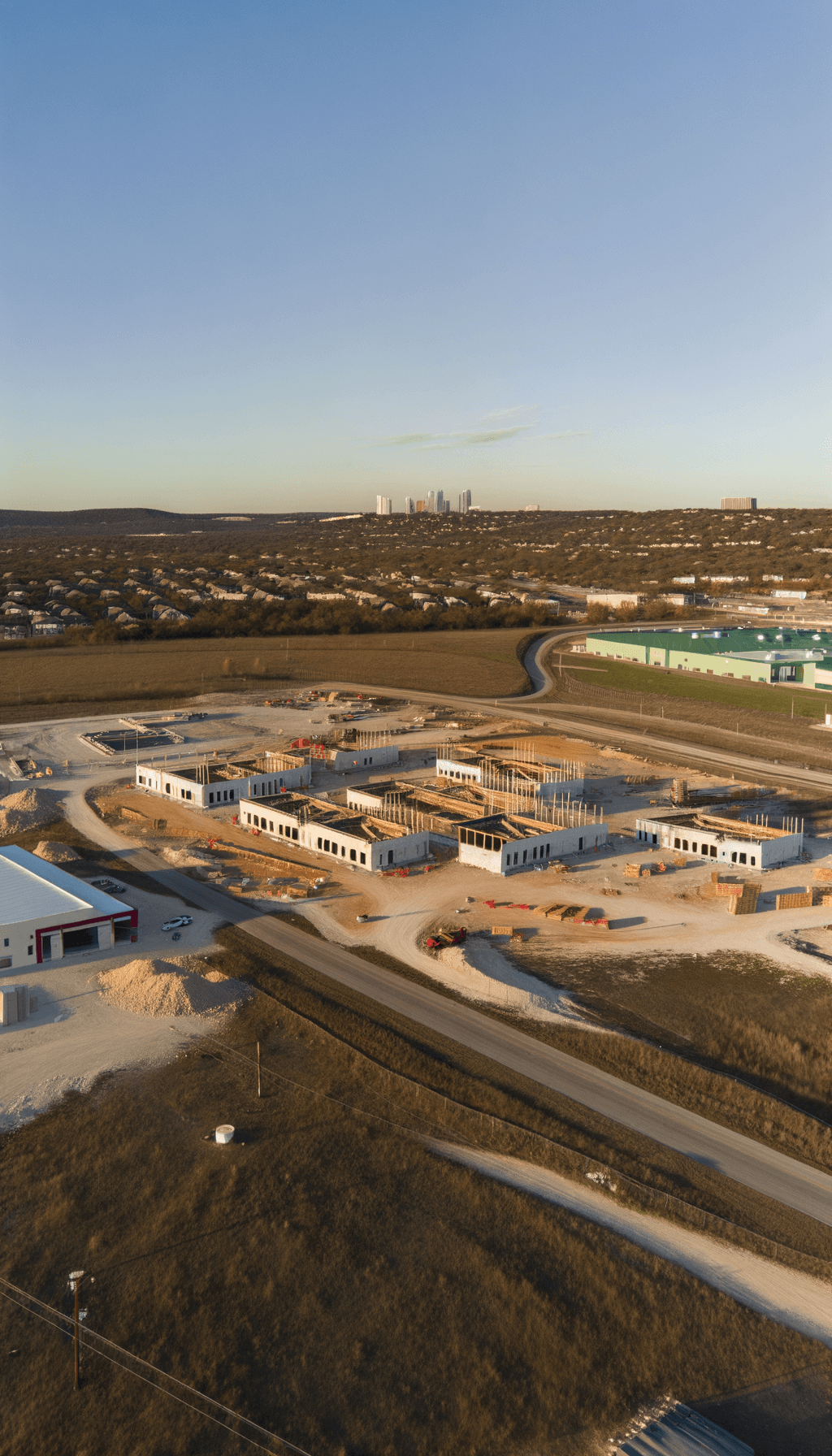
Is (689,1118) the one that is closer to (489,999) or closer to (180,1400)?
(489,999)

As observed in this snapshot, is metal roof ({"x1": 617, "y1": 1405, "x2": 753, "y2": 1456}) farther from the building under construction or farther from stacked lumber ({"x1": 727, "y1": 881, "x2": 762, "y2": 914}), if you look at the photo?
the building under construction

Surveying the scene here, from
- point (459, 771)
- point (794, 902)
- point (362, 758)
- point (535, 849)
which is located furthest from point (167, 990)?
point (362, 758)

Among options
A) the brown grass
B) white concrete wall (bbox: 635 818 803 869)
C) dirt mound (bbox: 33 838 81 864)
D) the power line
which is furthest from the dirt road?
dirt mound (bbox: 33 838 81 864)

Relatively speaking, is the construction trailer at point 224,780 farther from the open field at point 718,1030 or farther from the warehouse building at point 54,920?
the open field at point 718,1030

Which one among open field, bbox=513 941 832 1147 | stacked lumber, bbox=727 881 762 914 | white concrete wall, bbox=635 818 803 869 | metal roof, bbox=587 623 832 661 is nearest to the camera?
open field, bbox=513 941 832 1147

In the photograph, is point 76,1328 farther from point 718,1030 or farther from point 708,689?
point 708,689

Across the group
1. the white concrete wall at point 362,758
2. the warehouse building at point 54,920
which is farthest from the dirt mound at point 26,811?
the white concrete wall at point 362,758

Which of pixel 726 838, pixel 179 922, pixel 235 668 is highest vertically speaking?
pixel 235 668
